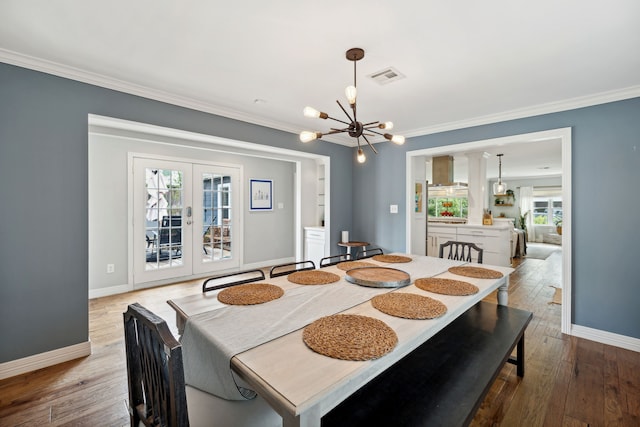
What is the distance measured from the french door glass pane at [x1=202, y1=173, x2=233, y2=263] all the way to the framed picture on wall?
0.46 metres

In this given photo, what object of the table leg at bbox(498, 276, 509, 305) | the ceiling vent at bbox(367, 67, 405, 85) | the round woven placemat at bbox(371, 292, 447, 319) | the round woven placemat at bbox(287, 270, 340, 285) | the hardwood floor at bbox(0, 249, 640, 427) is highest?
the ceiling vent at bbox(367, 67, 405, 85)

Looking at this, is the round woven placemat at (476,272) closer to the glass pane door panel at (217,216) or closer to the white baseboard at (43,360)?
the white baseboard at (43,360)

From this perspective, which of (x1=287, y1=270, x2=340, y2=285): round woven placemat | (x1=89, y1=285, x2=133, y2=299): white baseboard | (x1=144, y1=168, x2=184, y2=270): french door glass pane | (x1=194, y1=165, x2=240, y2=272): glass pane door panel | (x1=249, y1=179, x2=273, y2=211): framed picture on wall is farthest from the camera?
(x1=249, y1=179, x2=273, y2=211): framed picture on wall

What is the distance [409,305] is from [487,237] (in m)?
4.44

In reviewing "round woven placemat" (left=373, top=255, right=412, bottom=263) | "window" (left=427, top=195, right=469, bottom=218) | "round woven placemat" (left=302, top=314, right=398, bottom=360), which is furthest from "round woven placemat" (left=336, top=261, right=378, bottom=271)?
"window" (left=427, top=195, right=469, bottom=218)

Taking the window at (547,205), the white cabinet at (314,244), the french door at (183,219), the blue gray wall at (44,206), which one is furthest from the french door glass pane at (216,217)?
the window at (547,205)

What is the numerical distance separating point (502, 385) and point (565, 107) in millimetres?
2662

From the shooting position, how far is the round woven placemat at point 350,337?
1.03 metres

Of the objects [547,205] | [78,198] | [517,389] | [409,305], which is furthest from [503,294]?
[547,205]

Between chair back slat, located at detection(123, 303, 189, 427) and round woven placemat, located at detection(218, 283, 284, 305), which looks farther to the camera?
round woven placemat, located at detection(218, 283, 284, 305)

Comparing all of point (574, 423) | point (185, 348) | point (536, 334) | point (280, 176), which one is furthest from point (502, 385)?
point (280, 176)

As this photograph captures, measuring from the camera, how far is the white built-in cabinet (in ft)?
16.6

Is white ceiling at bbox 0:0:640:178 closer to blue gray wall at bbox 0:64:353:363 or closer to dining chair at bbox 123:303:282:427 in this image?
blue gray wall at bbox 0:64:353:363

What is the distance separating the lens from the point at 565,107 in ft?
9.46
